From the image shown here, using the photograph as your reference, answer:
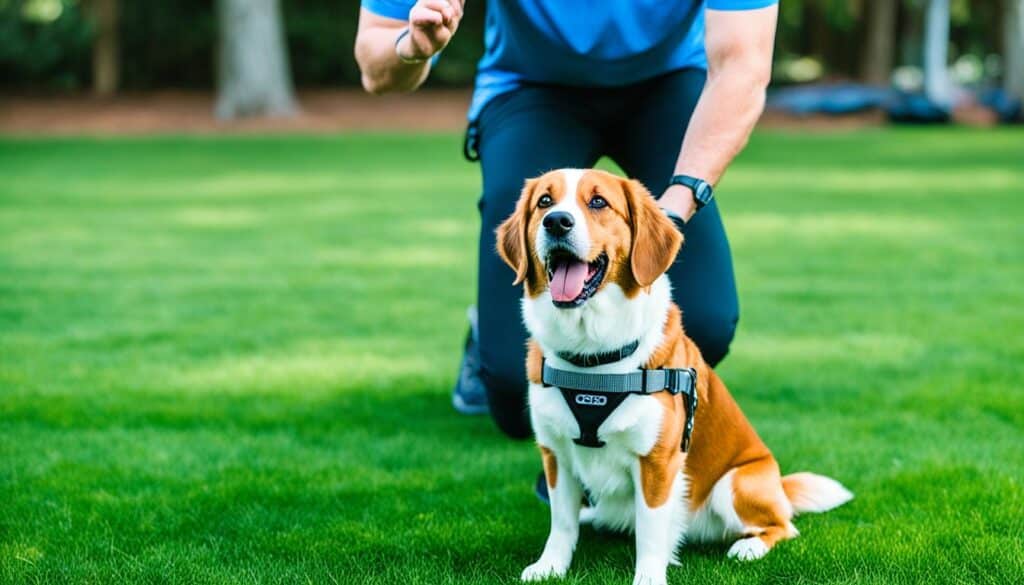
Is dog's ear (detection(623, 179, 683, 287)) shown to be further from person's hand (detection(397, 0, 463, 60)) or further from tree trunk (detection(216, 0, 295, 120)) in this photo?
tree trunk (detection(216, 0, 295, 120))

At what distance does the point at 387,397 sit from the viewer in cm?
600

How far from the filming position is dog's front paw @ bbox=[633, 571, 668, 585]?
3.49 m

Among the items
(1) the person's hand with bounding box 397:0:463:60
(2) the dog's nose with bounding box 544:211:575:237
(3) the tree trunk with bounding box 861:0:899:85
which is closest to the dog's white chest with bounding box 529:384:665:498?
(2) the dog's nose with bounding box 544:211:575:237

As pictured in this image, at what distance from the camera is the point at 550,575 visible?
3607 mm

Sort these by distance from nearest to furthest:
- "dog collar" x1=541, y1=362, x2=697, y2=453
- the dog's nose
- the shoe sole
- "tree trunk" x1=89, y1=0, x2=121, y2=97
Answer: the dog's nose < "dog collar" x1=541, y1=362, x2=697, y2=453 < the shoe sole < "tree trunk" x1=89, y1=0, x2=121, y2=97

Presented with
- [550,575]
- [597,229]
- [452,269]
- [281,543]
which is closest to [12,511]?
[281,543]

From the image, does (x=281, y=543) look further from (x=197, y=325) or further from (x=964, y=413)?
(x=197, y=325)

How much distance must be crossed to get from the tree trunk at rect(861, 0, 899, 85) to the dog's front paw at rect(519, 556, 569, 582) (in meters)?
A: 34.7

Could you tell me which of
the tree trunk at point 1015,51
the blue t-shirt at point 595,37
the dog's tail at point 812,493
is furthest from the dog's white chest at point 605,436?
the tree trunk at point 1015,51

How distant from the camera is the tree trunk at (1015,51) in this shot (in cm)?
2898

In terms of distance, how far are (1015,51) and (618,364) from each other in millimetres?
28969

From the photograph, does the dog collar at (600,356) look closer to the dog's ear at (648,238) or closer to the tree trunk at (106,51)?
the dog's ear at (648,238)

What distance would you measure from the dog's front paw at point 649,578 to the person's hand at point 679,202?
3.65ft

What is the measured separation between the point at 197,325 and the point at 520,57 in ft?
12.6
